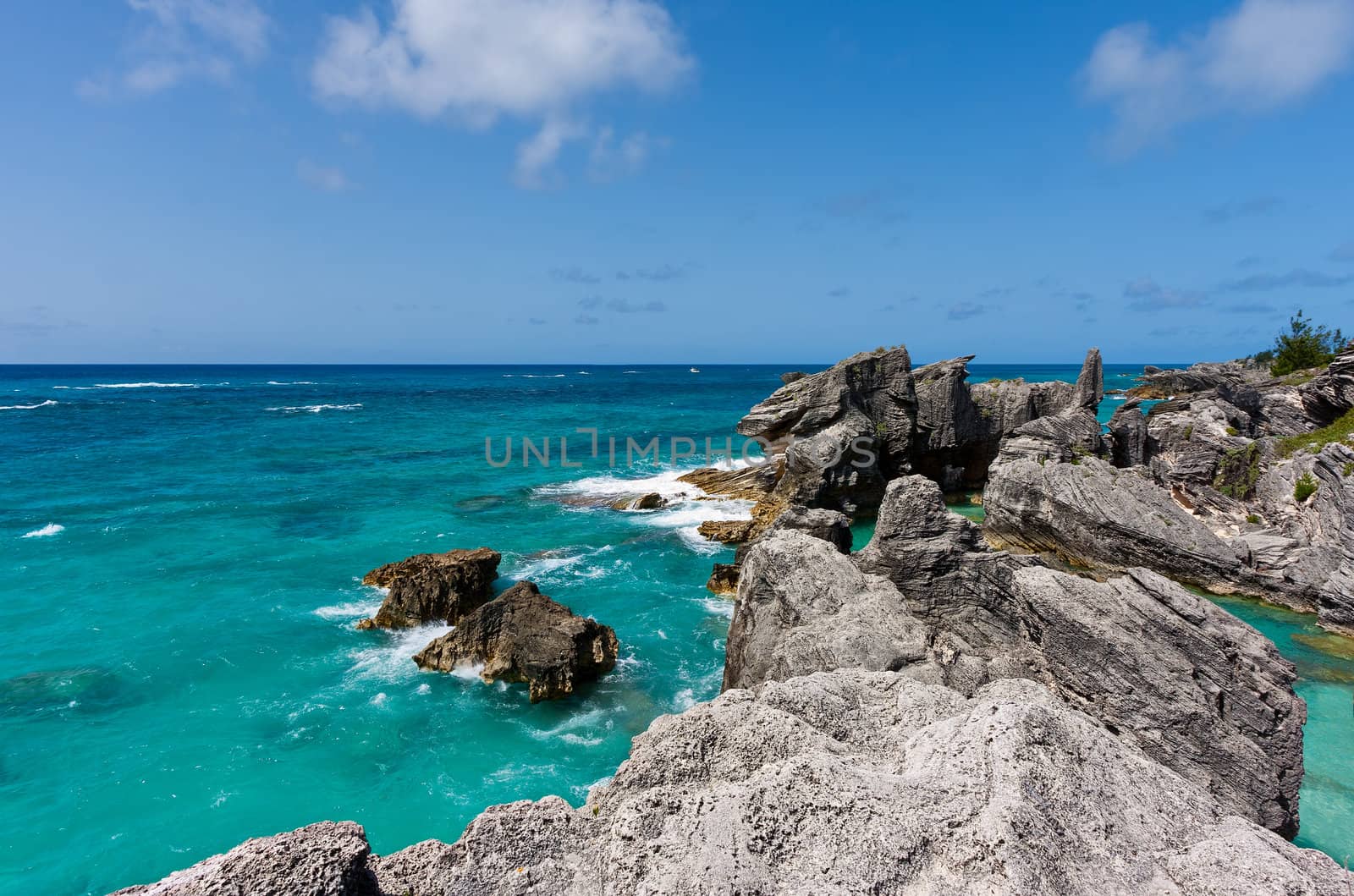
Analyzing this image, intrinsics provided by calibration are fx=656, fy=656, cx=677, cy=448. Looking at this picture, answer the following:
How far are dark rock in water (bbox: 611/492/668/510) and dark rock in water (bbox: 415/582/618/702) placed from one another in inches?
595

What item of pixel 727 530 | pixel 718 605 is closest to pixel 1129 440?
pixel 727 530

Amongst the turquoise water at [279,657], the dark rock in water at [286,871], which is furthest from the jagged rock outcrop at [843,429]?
the dark rock in water at [286,871]

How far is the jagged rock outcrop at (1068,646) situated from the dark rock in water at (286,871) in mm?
7274

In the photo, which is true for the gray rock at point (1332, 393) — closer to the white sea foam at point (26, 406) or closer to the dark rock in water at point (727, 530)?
the dark rock in water at point (727, 530)

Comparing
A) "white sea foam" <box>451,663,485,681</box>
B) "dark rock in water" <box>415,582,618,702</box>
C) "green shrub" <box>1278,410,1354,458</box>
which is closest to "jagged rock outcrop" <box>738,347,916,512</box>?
"dark rock in water" <box>415,582,618,702</box>

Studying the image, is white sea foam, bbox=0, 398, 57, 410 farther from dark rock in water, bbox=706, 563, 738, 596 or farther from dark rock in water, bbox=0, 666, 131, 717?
dark rock in water, bbox=706, 563, 738, 596

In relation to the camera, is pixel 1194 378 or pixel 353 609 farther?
pixel 1194 378

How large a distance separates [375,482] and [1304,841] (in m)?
41.3

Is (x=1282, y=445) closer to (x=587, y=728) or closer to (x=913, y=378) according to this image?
(x=913, y=378)

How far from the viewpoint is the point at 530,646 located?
16.7 meters

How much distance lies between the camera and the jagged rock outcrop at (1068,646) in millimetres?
9289

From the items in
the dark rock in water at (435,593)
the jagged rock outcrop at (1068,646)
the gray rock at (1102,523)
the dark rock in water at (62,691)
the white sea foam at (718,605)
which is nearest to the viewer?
the jagged rock outcrop at (1068,646)

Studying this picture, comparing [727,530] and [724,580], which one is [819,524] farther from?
[727,530]

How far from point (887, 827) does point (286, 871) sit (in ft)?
15.0
